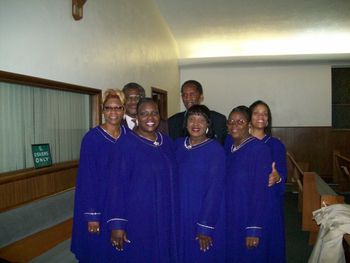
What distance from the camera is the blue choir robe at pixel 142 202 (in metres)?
1.71

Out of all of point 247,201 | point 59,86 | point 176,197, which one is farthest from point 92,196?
point 59,86

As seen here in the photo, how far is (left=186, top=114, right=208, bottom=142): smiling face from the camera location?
6.12ft

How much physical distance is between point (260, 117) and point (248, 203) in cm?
68

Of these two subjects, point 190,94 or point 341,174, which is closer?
point 190,94

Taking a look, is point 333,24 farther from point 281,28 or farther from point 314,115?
point 314,115

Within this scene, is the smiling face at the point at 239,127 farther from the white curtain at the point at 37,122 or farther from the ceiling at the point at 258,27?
the ceiling at the point at 258,27

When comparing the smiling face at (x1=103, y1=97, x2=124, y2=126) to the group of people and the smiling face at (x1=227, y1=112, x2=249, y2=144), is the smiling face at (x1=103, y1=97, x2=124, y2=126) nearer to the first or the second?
the group of people

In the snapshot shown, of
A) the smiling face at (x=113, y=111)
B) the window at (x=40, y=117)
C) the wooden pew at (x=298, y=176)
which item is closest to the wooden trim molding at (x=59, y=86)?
the window at (x=40, y=117)

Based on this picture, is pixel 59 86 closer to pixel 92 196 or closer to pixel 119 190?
pixel 92 196

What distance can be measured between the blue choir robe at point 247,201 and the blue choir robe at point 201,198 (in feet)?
0.37

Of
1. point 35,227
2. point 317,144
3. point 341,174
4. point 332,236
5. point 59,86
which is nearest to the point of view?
point 332,236

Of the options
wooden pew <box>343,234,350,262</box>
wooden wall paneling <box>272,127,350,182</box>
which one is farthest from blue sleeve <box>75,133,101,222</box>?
wooden wall paneling <box>272,127,350,182</box>

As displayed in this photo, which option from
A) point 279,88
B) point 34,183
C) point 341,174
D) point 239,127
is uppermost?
point 279,88

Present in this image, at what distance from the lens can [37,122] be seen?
9.00 ft
